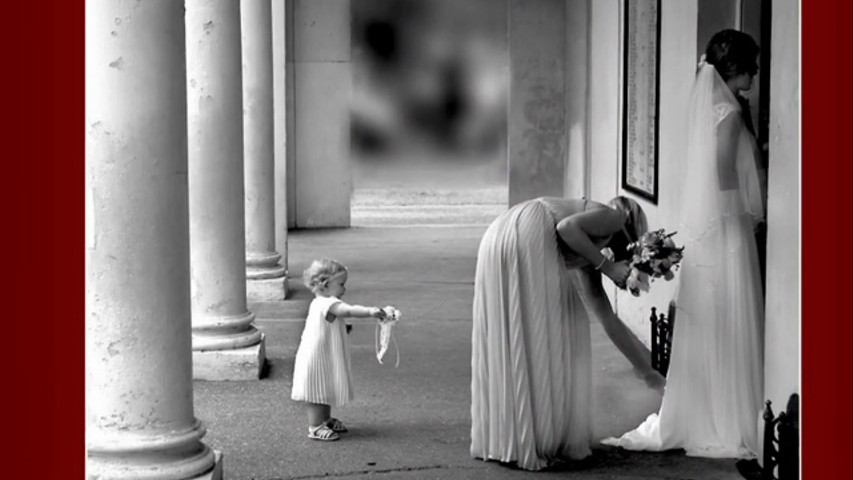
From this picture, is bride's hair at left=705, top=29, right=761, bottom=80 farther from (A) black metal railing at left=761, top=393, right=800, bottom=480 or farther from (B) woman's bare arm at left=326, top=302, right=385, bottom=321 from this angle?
(B) woman's bare arm at left=326, top=302, right=385, bottom=321

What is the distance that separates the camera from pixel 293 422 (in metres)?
8.81

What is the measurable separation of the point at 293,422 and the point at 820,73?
4.71 metres

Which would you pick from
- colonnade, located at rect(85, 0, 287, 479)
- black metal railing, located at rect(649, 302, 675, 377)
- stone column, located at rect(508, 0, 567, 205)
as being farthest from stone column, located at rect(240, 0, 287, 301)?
colonnade, located at rect(85, 0, 287, 479)

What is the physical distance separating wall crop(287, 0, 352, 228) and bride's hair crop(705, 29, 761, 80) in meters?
14.0

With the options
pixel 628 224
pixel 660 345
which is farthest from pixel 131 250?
pixel 660 345

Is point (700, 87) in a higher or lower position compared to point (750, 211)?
higher

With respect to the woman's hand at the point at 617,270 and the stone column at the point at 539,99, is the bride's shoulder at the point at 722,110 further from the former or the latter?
the stone column at the point at 539,99

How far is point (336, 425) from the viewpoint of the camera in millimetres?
8492

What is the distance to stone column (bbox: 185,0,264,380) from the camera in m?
10.4

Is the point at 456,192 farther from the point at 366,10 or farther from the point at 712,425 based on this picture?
the point at 712,425

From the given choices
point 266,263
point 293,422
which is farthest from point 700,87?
point 266,263

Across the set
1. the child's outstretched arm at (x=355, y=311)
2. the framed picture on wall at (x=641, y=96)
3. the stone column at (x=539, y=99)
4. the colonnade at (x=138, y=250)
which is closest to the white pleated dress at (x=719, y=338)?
the child's outstretched arm at (x=355, y=311)

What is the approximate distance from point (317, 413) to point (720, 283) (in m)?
2.24

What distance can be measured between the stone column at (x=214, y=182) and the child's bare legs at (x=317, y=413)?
194cm
